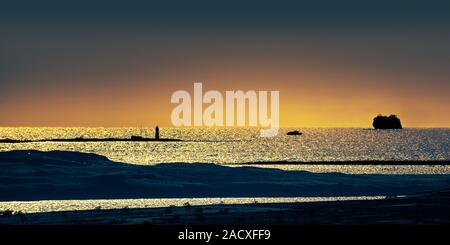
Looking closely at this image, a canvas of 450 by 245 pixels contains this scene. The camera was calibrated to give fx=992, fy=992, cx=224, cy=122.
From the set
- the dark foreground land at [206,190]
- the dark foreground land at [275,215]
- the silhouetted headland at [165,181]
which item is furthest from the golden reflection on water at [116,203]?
the dark foreground land at [275,215]

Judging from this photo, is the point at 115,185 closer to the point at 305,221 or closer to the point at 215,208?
the point at 215,208

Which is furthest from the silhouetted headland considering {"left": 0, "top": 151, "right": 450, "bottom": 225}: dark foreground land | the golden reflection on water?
the golden reflection on water

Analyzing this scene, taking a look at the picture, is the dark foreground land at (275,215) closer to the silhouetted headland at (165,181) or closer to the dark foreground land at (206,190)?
the dark foreground land at (206,190)

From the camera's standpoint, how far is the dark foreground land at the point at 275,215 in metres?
33.6

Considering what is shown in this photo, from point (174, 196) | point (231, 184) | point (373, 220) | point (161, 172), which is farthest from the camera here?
point (161, 172)

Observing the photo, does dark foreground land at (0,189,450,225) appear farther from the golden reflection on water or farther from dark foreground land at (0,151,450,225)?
the golden reflection on water

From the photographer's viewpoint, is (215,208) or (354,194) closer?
(215,208)

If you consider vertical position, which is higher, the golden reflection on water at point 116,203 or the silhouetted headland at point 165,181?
the silhouetted headland at point 165,181

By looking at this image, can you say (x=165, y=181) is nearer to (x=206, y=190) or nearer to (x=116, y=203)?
(x=206, y=190)

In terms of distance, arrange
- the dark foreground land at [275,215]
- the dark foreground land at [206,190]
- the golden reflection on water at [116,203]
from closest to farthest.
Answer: the dark foreground land at [275,215]
the dark foreground land at [206,190]
the golden reflection on water at [116,203]

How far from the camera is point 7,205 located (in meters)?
45.1

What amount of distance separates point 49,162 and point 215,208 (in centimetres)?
2102
